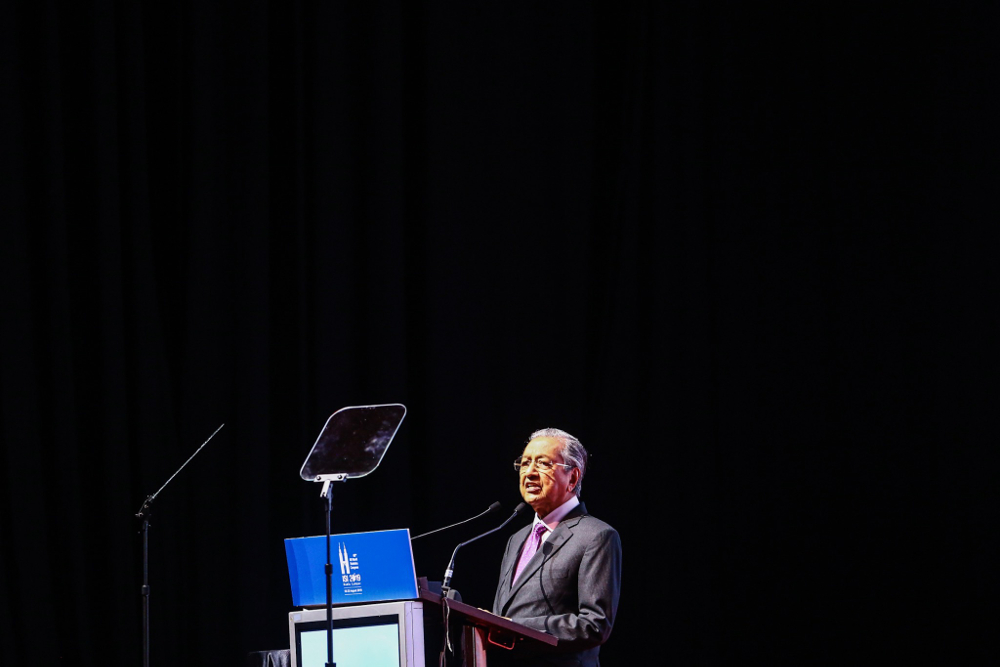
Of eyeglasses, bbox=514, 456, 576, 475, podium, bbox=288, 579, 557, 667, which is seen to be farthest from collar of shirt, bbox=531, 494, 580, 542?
podium, bbox=288, 579, 557, 667

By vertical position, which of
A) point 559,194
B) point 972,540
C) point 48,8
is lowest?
point 972,540

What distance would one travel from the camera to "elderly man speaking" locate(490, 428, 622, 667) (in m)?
3.16

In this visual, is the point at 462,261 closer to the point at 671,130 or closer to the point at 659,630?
the point at 671,130

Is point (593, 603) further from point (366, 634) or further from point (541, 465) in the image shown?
point (366, 634)

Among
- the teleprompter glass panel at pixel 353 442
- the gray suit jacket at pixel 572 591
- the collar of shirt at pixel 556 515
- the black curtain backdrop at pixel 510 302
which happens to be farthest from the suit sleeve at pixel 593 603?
the black curtain backdrop at pixel 510 302

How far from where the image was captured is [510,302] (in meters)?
4.82

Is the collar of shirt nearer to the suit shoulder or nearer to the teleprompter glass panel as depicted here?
the suit shoulder

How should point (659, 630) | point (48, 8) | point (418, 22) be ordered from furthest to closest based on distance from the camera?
point (418, 22), point (659, 630), point (48, 8)

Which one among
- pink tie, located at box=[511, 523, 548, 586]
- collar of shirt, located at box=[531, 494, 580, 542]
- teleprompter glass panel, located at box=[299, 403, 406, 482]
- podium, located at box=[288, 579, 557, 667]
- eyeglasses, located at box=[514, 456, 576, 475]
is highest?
teleprompter glass panel, located at box=[299, 403, 406, 482]

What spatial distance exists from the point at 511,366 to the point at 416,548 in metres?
0.88

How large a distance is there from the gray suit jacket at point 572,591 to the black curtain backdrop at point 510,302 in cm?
114

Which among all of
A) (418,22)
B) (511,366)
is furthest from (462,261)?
(418,22)

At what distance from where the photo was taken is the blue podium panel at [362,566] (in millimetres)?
3215

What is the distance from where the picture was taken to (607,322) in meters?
4.88
